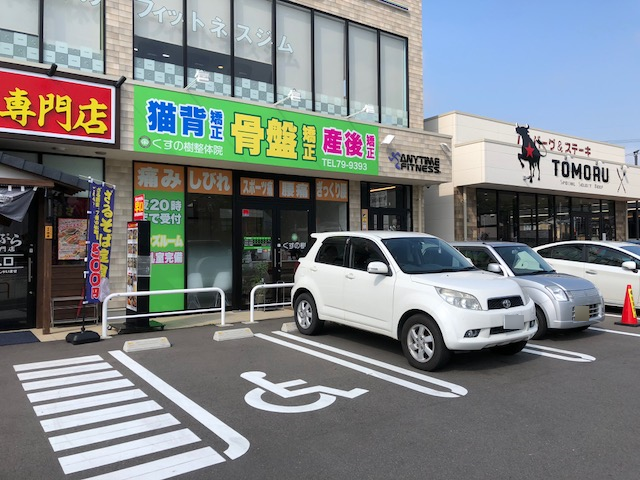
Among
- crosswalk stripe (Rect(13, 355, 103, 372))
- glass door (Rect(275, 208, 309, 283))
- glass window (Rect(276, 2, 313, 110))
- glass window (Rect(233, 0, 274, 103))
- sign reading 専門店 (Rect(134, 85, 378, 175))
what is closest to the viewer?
crosswalk stripe (Rect(13, 355, 103, 372))

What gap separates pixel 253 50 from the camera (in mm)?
11445

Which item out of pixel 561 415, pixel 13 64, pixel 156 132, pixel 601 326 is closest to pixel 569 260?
pixel 601 326

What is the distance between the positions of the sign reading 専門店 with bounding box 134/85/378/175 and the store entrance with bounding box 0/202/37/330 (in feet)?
8.37

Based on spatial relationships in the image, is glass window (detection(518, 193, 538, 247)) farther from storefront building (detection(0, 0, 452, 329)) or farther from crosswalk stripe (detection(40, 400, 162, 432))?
crosswalk stripe (detection(40, 400, 162, 432))

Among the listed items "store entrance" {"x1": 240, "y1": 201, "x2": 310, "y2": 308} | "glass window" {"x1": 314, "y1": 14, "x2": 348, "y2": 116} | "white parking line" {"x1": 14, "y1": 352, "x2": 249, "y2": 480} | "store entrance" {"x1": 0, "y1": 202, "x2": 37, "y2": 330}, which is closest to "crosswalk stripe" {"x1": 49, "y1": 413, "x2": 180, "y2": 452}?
"white parking line" {"x1": 14, "y1": 352, "x2": 249, "y2": 480}

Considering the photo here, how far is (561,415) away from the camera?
4594 millimetres

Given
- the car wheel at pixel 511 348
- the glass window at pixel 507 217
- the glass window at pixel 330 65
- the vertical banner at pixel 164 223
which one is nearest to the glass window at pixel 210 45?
the vertical banner at pixel 164 223

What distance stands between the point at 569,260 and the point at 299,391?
26.7 ft

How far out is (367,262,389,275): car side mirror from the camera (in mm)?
6570

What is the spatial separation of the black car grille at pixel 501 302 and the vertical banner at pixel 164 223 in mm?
6856

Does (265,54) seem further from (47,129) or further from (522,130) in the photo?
(522,130)

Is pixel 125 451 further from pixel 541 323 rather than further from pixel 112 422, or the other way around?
pixel 541 323

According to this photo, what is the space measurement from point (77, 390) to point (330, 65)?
9972 millimetres

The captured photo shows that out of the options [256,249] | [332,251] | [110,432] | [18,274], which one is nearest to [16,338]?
[18,274]
